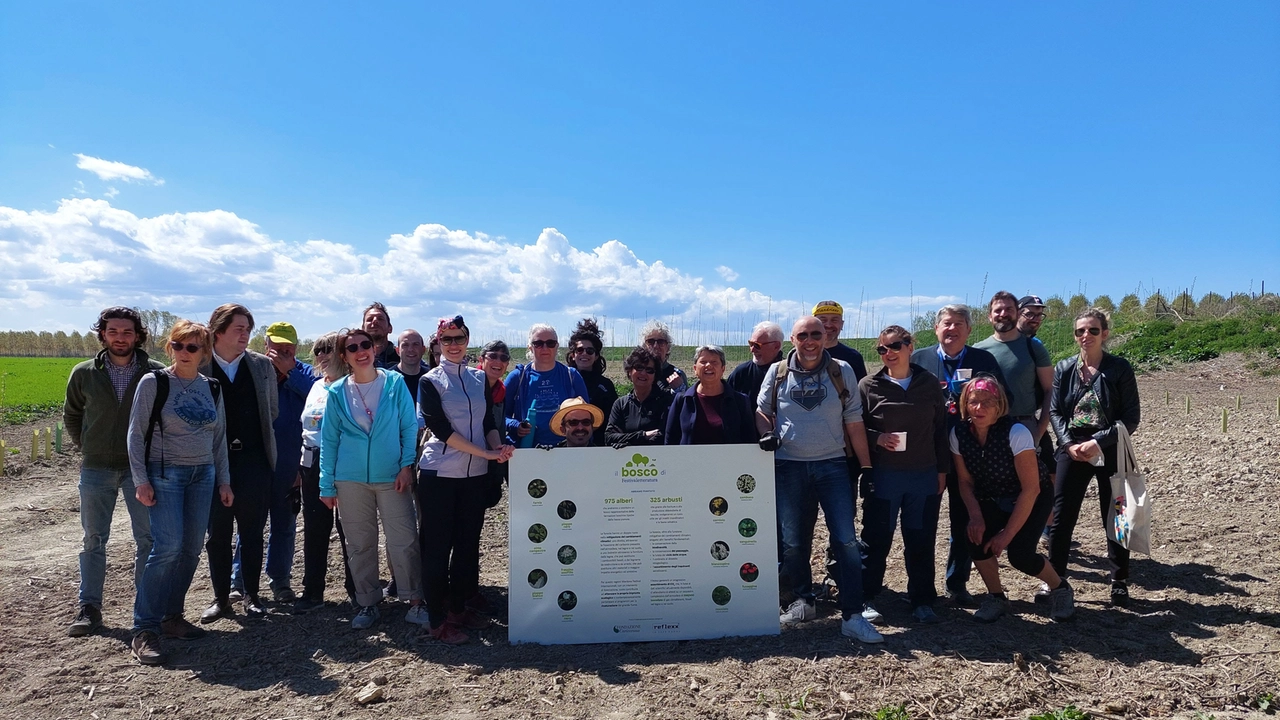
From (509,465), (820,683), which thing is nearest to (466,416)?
(509,465)

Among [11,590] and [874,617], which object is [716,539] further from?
[11,590]

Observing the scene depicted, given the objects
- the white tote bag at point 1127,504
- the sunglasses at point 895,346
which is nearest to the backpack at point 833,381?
the sunglasses at point 895,346

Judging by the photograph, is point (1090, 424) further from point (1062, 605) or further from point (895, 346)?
point (895, 346)

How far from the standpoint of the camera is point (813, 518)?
4762mm

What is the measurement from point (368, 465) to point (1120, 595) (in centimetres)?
500

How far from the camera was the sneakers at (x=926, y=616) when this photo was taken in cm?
468

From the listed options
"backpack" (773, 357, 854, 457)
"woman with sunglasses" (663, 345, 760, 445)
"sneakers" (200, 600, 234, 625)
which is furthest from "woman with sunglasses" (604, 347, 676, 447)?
"sneakers" (200, 600, 234, 625)

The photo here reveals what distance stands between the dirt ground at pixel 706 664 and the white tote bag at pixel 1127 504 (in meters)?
0.51

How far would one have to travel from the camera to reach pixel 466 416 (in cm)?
459

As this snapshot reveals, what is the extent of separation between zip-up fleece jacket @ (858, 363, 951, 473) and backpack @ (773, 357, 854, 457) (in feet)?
0.57

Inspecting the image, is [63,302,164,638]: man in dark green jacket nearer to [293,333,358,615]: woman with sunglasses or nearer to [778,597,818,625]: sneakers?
[293,333,358,615]: woman with sunglasses

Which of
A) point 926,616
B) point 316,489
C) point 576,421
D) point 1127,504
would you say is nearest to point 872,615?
point 926,616

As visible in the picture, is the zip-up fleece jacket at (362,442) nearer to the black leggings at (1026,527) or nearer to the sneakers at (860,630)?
the sneakers at (860,630)

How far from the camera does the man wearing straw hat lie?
4800 millimetres
